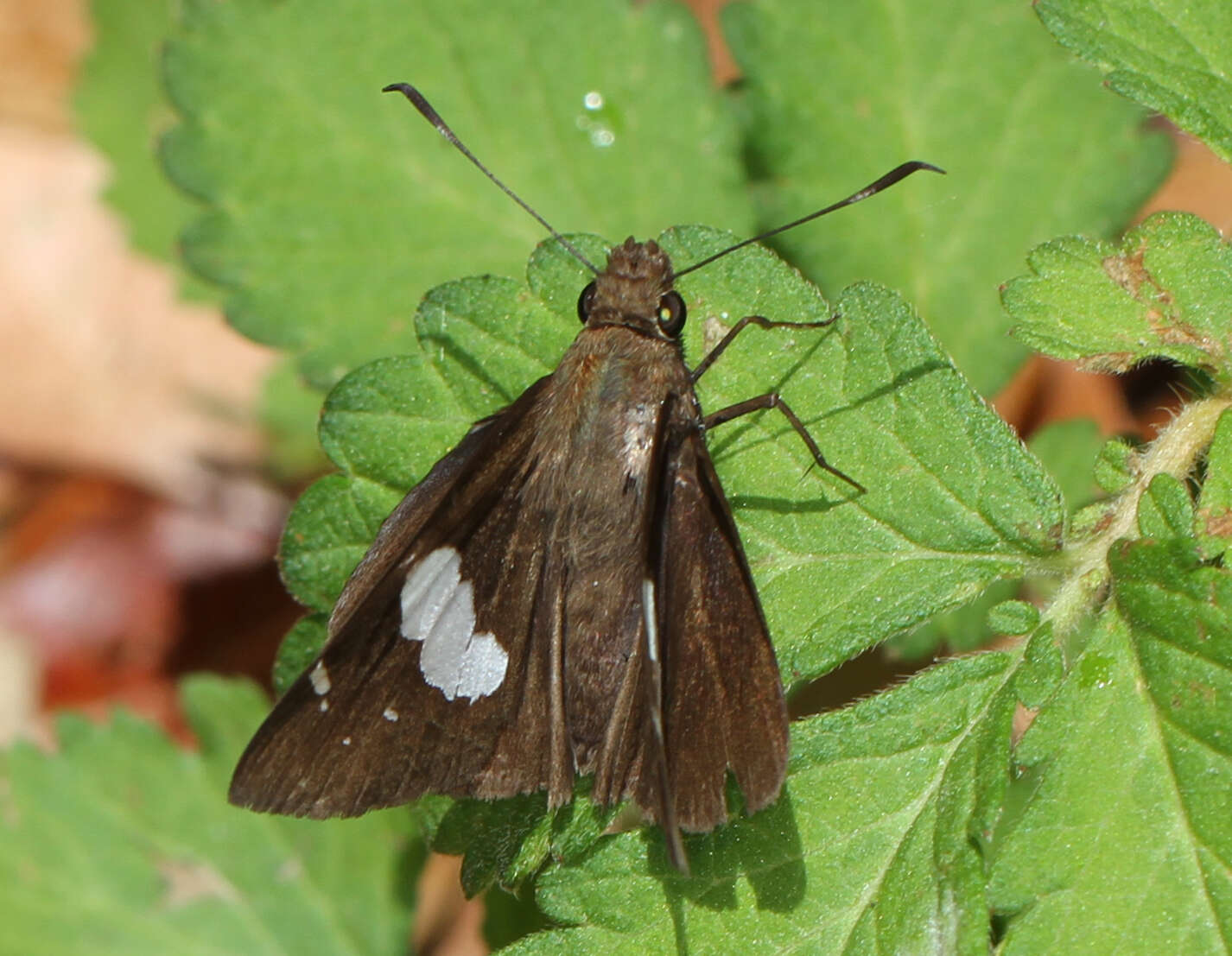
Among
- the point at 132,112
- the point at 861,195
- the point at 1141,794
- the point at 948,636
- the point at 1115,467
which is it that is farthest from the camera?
the point at 132,112

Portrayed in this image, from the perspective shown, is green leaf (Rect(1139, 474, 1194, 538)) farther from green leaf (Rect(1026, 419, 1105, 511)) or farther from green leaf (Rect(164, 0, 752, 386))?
green leaf (Rect(164, 0, 752, 386))

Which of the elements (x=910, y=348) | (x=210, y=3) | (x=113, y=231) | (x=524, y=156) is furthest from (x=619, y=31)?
(x=113, y=231)

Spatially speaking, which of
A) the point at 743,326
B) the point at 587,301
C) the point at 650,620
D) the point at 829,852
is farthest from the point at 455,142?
the point at 829,852

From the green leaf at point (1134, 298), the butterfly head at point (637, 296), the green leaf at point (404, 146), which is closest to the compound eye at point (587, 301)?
the butterfly head at point (637, 296)

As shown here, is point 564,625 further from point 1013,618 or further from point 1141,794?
point 1141,794

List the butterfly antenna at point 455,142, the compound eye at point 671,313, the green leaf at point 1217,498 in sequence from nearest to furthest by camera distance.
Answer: the green leaf at point 1217,498 → the compound eye at point 671,313 → the butterfly antenna at point 455,142

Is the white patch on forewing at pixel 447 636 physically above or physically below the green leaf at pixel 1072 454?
below

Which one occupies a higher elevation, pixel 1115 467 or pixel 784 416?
pixel 784 416

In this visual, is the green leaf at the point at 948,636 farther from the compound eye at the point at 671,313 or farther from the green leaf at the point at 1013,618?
the compound eye at the point at 671,313


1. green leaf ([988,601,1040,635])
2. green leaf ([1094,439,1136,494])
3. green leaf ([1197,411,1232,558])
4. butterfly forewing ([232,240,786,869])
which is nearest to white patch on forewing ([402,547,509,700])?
butterfly forewing ([232,240,786,869])
